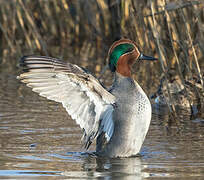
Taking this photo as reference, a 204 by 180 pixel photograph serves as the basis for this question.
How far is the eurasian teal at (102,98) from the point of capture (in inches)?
215

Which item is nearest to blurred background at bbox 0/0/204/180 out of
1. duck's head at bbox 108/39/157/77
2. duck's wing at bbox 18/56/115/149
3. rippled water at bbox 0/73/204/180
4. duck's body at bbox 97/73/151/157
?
rippled water at bbox 0/73/204/180

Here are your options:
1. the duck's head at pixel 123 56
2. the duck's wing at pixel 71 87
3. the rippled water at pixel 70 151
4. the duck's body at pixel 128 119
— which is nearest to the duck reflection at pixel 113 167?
the rippled water at pixel 70 151

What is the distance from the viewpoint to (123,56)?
19.6 ft

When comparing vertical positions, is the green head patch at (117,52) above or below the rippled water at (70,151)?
above

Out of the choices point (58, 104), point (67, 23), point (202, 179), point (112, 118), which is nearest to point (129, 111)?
point (112, 118)

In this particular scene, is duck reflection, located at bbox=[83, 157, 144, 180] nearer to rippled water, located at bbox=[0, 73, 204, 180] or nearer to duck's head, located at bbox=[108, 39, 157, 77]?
rippled water, located at bbox=[0, 73, 204, 180]

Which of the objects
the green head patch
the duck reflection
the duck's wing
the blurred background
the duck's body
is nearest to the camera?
the duck reflection

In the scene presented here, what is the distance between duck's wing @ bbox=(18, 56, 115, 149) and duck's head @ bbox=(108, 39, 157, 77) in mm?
396

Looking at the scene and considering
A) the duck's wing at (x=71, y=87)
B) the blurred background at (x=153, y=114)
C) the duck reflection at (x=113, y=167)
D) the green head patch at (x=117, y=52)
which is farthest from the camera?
the green head patch at (x=117, y=52)

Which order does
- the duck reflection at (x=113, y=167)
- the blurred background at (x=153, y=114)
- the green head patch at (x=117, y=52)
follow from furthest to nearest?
1. the green head patch at (x=117, y=52)
2. the blurred background at (x=153, y=114)
3. the duck reflection at (x=113, y=167)

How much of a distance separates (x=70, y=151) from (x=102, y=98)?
0.71 meters

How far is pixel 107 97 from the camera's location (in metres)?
5.61

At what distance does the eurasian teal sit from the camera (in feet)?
17.9

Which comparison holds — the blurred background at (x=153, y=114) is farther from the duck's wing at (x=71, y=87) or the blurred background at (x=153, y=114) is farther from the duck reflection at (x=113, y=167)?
the duck's wing at (x=71, y=87)
